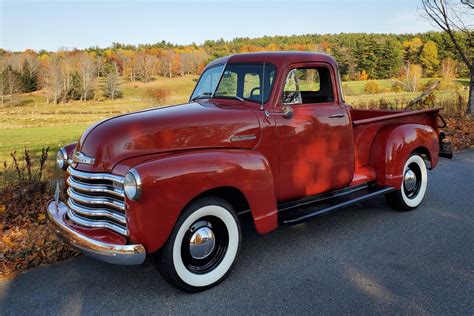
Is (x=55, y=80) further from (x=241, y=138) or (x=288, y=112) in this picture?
(x=241, y=138)

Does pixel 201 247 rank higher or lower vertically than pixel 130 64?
lower

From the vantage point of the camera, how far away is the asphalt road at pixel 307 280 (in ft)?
9.69

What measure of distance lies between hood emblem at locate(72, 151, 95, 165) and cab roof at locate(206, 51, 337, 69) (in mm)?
1896

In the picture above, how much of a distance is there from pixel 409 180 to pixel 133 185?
391 cm

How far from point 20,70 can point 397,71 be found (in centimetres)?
6541

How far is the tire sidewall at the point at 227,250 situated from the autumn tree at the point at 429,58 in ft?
168

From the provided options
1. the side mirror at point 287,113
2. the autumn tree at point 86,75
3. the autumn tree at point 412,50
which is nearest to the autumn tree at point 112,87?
the autumn tree at point 86,75

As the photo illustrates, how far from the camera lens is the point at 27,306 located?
9.90 feet

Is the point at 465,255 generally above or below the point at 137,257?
below

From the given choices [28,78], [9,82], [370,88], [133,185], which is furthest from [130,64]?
[133,185]

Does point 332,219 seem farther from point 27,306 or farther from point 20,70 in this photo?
point 20,70

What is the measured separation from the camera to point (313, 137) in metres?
4.16

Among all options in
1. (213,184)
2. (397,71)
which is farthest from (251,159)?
(397,71)

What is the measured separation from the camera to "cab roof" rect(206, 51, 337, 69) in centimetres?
406
